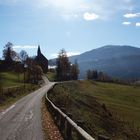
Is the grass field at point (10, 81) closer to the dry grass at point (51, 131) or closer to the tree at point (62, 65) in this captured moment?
the tree at point (62, 65)

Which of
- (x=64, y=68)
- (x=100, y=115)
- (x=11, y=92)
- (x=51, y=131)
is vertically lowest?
(x=100, y=115)

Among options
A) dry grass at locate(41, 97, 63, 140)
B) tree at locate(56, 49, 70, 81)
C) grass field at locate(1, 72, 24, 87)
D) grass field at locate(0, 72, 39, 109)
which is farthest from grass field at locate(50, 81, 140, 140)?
tree at locate(56, 49, 70, 81)

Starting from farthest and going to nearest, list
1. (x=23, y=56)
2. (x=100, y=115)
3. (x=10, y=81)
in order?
(x=23, y=56) → (x=10, y=81) → (x=100, y=115)

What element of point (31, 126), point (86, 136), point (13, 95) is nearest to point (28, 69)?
point (13, 95)

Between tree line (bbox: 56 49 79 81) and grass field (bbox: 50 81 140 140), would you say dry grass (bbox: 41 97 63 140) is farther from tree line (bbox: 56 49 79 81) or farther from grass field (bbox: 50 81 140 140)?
tree line (bbox: 56 49 79 81)

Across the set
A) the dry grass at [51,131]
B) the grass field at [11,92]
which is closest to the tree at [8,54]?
the grass field at [11,92]

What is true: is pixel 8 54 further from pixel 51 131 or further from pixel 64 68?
pixel 51 131

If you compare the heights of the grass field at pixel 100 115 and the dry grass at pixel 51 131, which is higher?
the dry grass at pixel 51 131

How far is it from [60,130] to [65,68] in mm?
133262

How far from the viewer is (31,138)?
49.2 feet

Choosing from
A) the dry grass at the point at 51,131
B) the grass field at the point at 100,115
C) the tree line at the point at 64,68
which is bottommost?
the grass field at the point at 100,115

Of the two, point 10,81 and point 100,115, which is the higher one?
point 10,81

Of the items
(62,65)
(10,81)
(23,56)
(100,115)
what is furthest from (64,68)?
(100,115)

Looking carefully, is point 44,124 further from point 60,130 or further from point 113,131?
point 113,131
